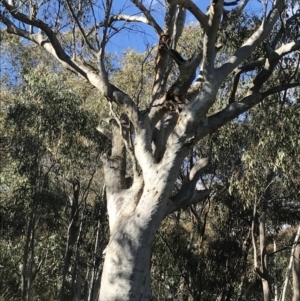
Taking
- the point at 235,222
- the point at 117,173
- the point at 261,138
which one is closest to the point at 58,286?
the point at 235,222

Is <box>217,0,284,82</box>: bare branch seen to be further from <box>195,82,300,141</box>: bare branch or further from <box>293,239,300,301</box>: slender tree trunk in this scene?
<box>293,239,300,301</box>: slender tree trunk

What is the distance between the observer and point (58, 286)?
1934cm

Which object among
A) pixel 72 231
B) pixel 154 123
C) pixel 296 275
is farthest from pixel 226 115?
pixel 72 231

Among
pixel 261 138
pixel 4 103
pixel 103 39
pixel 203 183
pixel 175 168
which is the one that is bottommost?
pixel 175 168

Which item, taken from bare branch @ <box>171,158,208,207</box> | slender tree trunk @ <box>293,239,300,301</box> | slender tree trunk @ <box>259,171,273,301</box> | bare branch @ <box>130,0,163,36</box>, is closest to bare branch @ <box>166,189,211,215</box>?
bare branch @ <box>171,158,208,207</box>

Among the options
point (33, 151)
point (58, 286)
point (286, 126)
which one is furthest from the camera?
point (58, 286)

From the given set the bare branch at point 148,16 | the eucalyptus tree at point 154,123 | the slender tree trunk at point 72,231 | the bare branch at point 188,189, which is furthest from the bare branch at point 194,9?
the slender tree trunk at point 72,231

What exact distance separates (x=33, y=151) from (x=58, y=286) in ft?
28.4

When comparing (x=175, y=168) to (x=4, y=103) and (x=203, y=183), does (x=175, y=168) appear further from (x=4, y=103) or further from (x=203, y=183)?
(x=4, y=103)

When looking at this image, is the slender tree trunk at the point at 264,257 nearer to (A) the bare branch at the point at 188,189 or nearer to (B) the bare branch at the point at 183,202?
(B) the bare branch at the point at 183,202

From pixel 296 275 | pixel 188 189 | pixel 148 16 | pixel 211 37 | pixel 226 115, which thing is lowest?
pixel 188 189

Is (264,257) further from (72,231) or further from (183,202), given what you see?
(72,231)

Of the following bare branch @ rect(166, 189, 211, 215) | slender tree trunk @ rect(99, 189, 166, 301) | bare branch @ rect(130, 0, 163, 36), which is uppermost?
bare branch @ rect(130, 0, 163, 36)

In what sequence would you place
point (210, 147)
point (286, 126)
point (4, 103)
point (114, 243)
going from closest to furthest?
1. point (114, 243)
2. point (286, 126)
3. point (210, 147)
4. point (4, 103)
